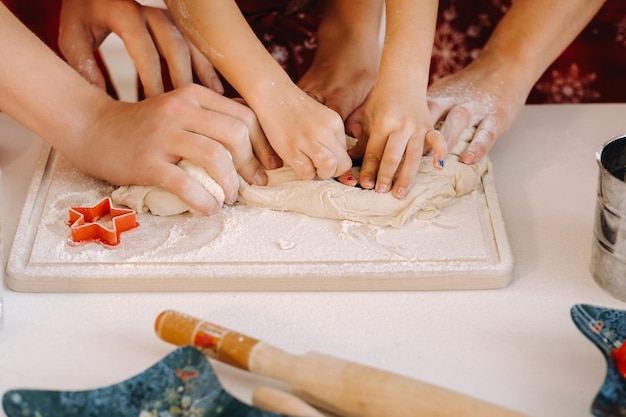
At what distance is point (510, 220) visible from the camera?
115cm

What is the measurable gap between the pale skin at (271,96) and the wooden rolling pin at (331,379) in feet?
1.09

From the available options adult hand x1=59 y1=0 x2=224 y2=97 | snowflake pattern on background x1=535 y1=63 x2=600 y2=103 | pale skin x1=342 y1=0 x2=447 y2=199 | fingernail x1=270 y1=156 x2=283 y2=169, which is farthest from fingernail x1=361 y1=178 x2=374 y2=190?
snowflake pattern on background x1=535 y1=63 x2=600 y2=103

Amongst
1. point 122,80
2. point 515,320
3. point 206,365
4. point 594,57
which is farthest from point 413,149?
point 122,80

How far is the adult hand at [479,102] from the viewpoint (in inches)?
48.8

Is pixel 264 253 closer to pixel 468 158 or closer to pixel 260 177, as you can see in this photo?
pixel 260 177

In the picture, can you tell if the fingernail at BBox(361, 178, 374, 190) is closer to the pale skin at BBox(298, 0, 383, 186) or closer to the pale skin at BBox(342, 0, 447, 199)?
the pale skin at BBox(342, 0, 447, 199)

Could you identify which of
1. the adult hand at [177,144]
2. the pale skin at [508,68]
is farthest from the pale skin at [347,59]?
the adult hand at [177,144]

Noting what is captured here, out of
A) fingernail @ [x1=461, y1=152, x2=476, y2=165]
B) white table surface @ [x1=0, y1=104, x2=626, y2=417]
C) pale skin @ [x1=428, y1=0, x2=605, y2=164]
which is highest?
pale skin @ [x1=428, y1=0, x2=605, y2=164]

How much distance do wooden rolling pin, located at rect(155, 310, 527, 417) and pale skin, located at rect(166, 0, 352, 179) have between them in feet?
1.09

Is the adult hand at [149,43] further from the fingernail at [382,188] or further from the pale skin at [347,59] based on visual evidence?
the fingernail at [382,188]

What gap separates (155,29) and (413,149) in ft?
1.50

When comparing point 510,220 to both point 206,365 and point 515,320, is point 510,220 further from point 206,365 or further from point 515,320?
point 206,365

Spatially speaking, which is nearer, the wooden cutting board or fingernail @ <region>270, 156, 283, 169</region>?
the wooden cutting board

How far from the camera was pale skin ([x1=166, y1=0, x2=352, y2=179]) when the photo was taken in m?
1.14
